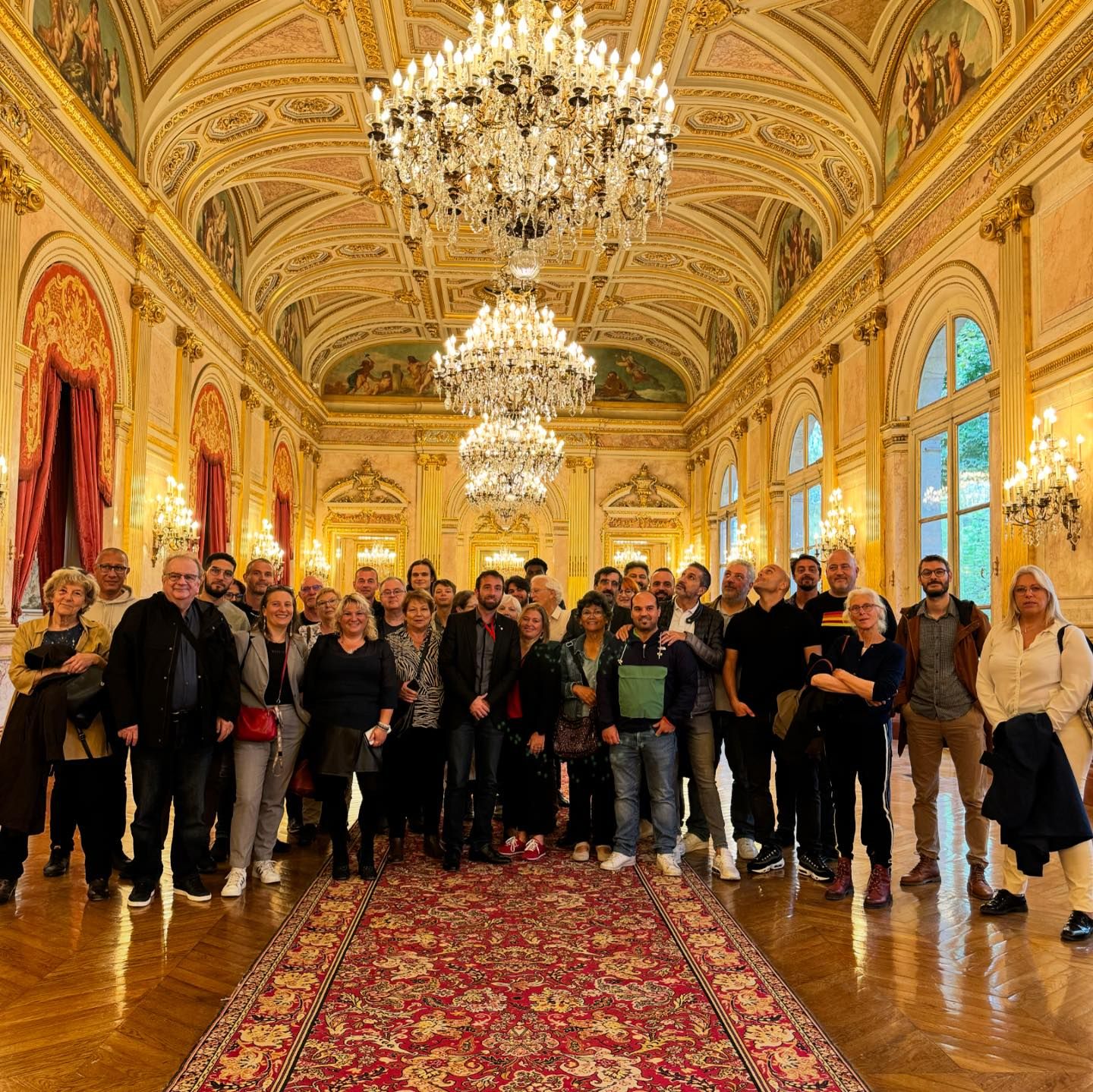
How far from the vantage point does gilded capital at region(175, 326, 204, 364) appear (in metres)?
13.5

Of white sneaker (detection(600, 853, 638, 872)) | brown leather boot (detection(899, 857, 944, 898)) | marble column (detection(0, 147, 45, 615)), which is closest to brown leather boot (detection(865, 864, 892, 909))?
brown leather boot (detection(899, 857, 944, 898))

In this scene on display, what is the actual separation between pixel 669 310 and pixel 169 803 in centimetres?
1835

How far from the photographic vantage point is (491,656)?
5.75 metres

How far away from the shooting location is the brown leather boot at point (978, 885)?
492 centimetres

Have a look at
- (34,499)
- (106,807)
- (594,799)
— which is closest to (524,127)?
(594,799)

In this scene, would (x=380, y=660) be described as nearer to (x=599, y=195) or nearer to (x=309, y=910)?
(x=309, y=910)

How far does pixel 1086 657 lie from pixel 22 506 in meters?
8.69

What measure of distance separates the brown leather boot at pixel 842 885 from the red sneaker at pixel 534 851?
5.57ft

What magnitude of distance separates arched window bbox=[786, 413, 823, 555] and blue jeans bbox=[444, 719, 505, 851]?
9.85 meters

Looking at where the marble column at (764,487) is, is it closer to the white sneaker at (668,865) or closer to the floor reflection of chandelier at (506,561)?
the floor reflection of chandelier at (506,561)

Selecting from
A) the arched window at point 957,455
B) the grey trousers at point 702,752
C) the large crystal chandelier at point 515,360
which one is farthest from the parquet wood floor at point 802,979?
the large crystal chandelier at point 515,360

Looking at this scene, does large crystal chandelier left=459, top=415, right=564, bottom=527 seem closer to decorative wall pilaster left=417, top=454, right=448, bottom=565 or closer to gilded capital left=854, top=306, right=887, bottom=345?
gilded capital left=854, top=306, right=887, bottom=345

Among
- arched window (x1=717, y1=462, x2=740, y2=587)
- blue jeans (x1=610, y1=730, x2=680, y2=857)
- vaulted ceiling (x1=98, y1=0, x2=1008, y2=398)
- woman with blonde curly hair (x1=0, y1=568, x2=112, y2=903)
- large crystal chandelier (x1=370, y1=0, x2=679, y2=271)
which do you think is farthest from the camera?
arched window (x1=717, y1=462, x2=740, y2=587)

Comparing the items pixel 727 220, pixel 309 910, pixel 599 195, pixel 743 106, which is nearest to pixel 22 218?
pixel 599 195
